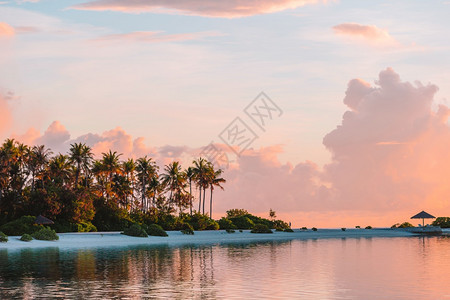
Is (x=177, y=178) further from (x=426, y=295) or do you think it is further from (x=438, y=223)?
(x=426, y=295)

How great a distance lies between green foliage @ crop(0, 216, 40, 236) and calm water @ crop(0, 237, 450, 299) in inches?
991

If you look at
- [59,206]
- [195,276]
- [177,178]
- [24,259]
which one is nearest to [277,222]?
[177,178]

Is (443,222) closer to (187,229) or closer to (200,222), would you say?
(200,222)

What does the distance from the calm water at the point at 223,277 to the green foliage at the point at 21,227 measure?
82.6 feet

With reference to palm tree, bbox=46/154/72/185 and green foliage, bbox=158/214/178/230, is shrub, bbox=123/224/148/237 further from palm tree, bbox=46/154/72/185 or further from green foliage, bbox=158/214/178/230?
palm tree, bbox=46/154/72/185

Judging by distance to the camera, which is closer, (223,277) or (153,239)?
(223,277)

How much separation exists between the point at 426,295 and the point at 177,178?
3766 inches

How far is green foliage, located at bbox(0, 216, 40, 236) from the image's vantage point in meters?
69.5

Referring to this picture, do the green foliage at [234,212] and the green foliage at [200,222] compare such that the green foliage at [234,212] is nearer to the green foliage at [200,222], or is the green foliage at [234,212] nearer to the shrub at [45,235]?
the green foliage at [200,222]

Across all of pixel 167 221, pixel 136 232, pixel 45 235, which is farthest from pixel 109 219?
pixel 45 235

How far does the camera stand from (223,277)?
3186 centimetres

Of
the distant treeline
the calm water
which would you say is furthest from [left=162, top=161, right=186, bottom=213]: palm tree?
the calm water

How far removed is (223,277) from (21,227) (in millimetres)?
45294

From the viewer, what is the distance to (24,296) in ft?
79.4
